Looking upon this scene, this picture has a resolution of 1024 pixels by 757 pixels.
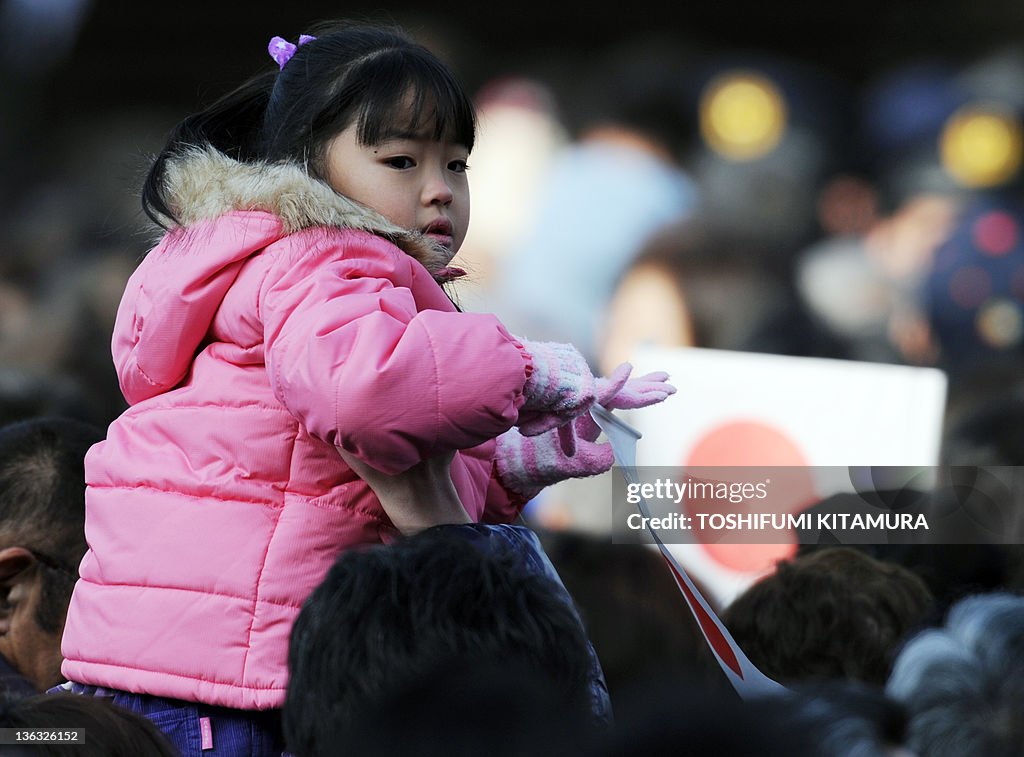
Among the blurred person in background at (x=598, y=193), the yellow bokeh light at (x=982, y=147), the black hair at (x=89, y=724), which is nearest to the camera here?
the black hair at (x=89, y=724)

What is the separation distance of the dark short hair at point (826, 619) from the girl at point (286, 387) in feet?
1.90

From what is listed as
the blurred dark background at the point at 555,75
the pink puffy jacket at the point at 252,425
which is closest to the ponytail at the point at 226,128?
the pink puffy jacket at the point at 252,425

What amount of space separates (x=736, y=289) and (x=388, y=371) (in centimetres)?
529

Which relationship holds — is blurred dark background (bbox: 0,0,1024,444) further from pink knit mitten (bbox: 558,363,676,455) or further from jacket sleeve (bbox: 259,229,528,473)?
jacket sleeve (bbox: 259,229,528,473)

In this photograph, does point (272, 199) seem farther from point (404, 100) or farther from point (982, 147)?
point (982, 147)

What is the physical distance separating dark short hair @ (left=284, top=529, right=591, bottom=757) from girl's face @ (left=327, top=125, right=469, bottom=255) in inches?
26.2

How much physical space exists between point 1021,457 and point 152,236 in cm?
221

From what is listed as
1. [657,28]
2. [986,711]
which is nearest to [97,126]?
[657,28]

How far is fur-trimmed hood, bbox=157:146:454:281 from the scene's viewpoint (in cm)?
228

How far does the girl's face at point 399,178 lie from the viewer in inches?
93.4

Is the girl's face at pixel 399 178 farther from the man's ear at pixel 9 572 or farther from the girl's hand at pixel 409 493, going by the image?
the man's ear at pixel 9 572

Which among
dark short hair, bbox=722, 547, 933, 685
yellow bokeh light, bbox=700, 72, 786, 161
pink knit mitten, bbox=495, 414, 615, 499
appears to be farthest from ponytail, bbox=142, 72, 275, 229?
yellow bokeh light, bbox=700, 72, 786, 161

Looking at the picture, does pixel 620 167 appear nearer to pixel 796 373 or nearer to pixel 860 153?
pixel 860 153

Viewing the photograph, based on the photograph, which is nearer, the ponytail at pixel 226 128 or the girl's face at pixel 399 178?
the girl's face at pixel 399 178
